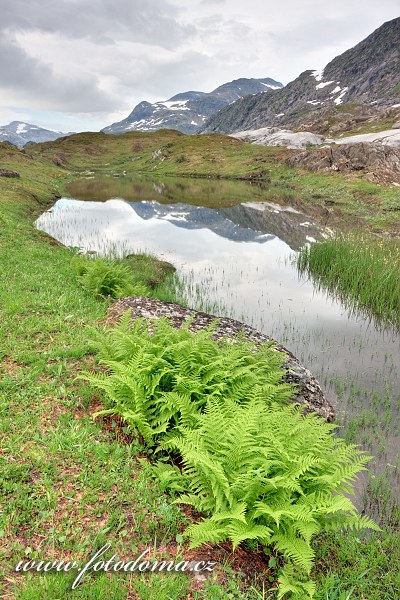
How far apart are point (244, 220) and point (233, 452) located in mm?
44877

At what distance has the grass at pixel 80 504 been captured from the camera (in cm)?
526

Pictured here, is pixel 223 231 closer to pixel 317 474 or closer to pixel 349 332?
pixel 349 332

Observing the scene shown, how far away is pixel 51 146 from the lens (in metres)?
162

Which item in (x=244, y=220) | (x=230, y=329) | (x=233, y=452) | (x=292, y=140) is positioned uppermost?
(x=292, y=140)

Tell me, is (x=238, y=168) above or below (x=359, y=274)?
above

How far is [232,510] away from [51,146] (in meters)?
179

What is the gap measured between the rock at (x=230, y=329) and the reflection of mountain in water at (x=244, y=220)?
70.2 ft

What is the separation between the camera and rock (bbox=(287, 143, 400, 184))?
232ft

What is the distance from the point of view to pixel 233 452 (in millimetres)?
6668

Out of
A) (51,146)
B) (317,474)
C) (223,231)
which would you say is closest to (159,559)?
(317,474)

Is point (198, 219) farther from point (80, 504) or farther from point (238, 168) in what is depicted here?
point (238, 168)

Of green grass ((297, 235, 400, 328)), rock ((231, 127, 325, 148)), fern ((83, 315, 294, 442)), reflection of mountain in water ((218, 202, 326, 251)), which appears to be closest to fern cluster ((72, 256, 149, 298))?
fern ((83, 315, 294, 442))

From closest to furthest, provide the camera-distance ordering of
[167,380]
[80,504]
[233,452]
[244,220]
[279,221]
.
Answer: [80,504], [233,452], [167,380], [279,221], [244,220]

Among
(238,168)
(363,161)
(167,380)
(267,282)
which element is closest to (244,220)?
(267,282)
